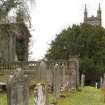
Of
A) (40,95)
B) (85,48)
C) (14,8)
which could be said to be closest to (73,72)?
(14,8)

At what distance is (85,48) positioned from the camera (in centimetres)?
8431

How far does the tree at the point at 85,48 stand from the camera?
78.7m

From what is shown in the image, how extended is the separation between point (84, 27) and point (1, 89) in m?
58.6

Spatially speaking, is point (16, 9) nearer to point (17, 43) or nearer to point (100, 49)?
point (17, 43)

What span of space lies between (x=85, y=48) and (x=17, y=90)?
68754 millimetres

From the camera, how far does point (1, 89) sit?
3116 cm

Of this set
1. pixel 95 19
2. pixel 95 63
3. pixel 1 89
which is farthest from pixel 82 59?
pixel 95 19

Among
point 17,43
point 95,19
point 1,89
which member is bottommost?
point 1,89

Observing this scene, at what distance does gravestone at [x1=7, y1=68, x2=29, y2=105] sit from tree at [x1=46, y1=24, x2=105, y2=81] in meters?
61.4

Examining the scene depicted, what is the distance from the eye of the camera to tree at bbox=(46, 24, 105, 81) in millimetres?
78688

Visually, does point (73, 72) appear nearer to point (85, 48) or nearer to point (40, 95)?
point (40, 95)

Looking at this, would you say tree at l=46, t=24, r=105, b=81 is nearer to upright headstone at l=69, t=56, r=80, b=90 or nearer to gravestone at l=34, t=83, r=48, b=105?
upright headstone at l=69, t=56, r=80, b=90

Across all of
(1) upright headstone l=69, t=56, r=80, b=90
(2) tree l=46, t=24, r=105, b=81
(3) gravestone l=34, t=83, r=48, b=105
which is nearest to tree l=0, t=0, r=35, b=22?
(1) upright headstone l=69, t=56, r=80, b=90

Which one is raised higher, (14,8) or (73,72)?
(14,8)
